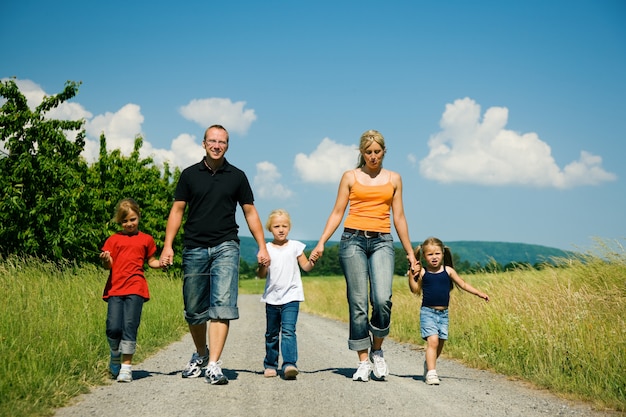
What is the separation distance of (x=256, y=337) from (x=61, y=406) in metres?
6.85

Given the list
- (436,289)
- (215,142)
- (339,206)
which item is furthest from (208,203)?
(436,289)

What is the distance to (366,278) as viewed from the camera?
6.05m

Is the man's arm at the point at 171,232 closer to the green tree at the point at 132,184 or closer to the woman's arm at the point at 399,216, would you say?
the woman's arm at the point at 399,216

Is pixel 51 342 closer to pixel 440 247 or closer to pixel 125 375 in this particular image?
pixel 125 375

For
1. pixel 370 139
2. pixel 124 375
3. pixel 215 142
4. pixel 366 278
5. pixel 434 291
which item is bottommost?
pixel 124 375

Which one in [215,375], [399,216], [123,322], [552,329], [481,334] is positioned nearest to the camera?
[215,375]

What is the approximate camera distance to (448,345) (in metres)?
9.38

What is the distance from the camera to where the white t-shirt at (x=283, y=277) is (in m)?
6.17

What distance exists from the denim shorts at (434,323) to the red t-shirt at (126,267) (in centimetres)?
286

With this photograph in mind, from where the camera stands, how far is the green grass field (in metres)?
5.16

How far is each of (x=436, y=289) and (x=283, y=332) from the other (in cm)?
166

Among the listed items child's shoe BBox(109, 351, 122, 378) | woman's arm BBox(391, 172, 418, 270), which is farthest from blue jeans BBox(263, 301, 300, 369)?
child's shoe BBox(109, 351, 122, 378)

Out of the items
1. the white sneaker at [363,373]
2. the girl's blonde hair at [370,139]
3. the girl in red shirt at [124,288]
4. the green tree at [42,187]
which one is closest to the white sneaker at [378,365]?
the white sneaker at [363,373]

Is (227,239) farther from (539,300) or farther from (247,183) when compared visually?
(539,300)
